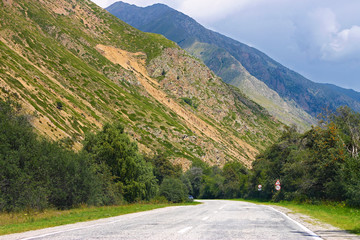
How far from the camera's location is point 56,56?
143m

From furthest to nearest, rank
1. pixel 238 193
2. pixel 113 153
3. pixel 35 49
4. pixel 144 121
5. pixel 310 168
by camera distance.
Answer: pixel 144 121, pixel 35 49, pixel 238 193, pixel 113 153, pixel 310 168

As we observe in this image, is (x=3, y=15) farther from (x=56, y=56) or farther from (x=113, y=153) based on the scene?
(x=113, y=153)

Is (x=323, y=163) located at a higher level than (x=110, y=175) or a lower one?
higher

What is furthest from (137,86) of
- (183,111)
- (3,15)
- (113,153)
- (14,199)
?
(14,199)

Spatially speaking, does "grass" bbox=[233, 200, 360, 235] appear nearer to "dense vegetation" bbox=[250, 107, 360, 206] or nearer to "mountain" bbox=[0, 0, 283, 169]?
"dense vegetation" bbox=[250, 107, 360, 206]

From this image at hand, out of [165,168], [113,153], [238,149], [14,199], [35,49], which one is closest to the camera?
[14,199]

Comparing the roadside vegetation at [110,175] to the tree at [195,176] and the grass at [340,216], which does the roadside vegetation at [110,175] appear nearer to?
the grass at [340,216]

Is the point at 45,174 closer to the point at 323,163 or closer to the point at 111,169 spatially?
the point at 111,169

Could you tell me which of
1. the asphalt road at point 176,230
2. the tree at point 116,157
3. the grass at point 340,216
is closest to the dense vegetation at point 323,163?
the grass at point 340,216

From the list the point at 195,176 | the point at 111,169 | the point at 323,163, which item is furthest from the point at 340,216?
the point at 195,176

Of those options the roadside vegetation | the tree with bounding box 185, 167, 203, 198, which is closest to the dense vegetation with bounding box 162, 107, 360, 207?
the roadside vegetation

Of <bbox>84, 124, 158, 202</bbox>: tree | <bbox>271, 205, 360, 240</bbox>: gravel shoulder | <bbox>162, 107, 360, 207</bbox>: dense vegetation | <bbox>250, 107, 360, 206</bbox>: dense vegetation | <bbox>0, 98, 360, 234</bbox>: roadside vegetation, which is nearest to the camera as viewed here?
<bbox>271, 205, 360, 240</bbox>: gravel shoulder

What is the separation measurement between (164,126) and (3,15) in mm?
86071

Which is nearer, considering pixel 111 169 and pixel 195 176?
pixel 111 169
